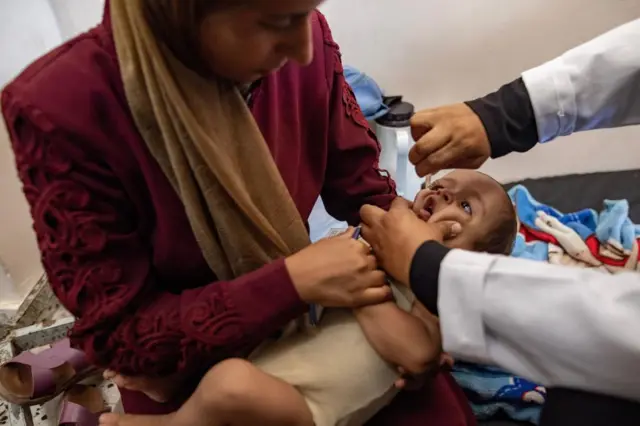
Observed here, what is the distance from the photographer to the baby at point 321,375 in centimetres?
87

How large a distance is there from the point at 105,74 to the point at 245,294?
0.35m

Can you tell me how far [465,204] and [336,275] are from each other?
0.34 meters

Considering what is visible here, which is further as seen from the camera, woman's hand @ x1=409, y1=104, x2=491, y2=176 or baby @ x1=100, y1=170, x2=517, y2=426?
woman's hand @ x1=409, y1=104, x2=491, y2=176

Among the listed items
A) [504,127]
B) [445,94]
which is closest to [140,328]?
[504,127]

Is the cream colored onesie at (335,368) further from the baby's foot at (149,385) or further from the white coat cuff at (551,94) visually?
the white coat cuff at (551,94)

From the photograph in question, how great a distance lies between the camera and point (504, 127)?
1.20m

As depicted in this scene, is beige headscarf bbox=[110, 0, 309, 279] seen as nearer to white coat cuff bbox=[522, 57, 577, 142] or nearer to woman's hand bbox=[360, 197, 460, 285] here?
woman's hand bbox=[360, 197, 460, 285]


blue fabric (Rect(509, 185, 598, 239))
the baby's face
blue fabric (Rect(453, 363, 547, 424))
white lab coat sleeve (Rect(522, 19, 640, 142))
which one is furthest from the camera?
blue fabric (Rect(509, 185, 598, 239))

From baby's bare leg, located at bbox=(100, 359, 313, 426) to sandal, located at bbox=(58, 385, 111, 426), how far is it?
0.56m

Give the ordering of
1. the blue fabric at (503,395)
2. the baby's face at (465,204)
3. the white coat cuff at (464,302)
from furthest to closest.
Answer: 1. the blue fabric at (503,395)
2. the baby's face at (465,204)
3. the white coat cuff at (464,302)

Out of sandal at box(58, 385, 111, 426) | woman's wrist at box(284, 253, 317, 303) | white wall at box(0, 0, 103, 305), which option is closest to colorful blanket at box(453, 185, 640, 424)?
woman's wrist at box(284, 253, 317, 303)

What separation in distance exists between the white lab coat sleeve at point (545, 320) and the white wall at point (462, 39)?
1.25 metres

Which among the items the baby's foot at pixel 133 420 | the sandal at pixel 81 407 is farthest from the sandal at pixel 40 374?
the baby's foot at pixel 133 420

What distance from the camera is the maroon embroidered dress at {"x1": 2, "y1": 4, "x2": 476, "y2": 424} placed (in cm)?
82
